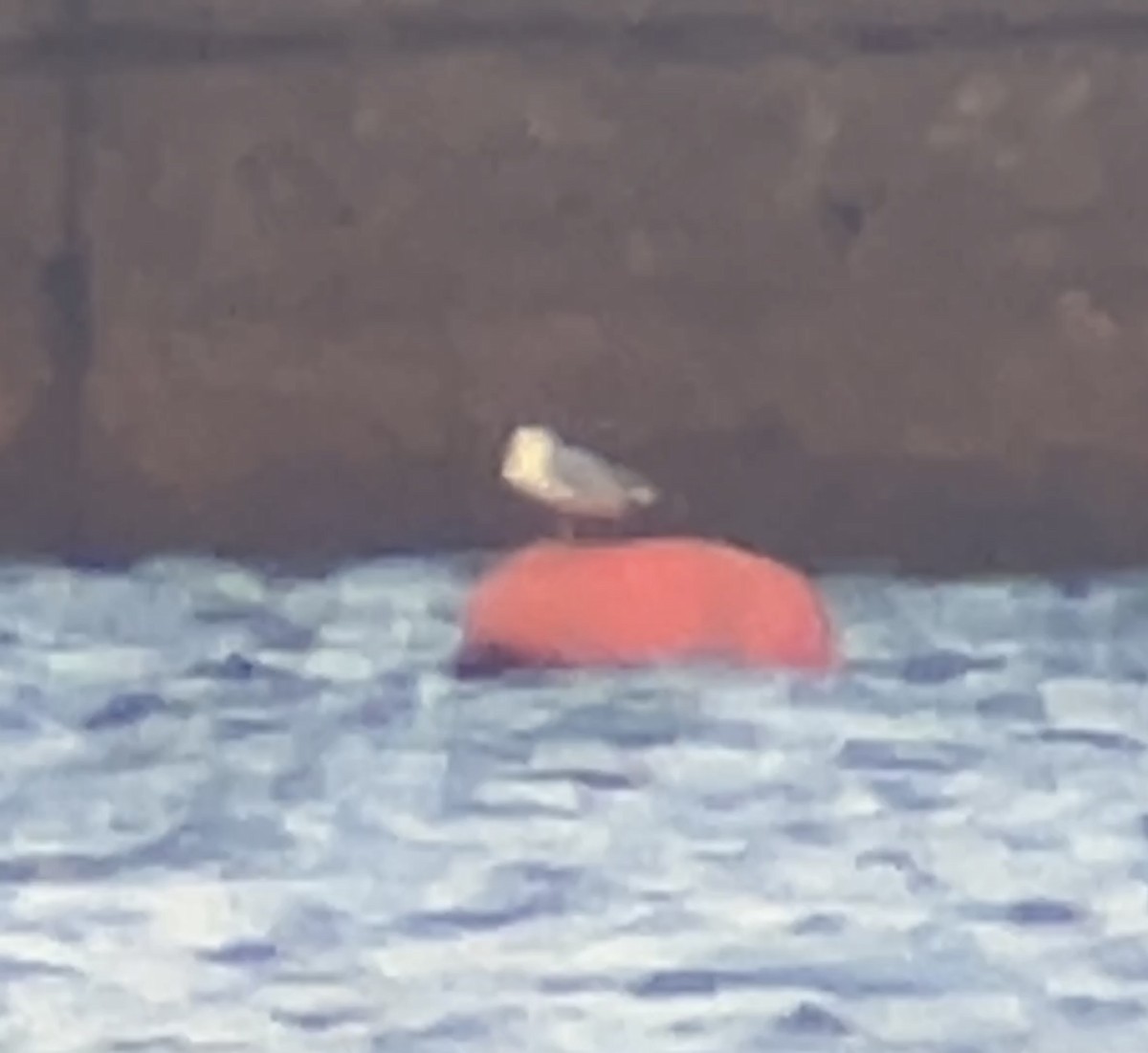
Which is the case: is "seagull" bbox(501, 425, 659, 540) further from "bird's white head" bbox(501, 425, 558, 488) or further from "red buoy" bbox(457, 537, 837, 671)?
"red buoy" bbox(457, 537, 837, 671)

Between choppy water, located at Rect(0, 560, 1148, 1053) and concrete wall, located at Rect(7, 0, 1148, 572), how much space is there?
183 millimetres

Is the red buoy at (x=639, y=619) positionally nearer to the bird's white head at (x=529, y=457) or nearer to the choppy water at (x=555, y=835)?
the choppy water at (x=555, y=835)

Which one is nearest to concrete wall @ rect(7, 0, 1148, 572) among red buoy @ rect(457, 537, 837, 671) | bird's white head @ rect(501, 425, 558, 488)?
bird's white head @ rect(501, 425, 558, 488)

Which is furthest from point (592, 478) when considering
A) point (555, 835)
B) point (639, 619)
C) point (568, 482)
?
point (555, 835)

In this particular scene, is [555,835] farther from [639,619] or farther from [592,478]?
[592,478]

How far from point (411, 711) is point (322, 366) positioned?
66 cm

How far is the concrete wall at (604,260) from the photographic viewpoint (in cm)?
295

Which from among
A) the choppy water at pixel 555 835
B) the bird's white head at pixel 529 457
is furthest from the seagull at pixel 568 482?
the choppy water at pixel 555 835

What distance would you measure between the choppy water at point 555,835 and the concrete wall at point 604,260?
183 millimetres

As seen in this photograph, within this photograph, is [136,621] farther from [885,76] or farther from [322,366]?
[885,76]

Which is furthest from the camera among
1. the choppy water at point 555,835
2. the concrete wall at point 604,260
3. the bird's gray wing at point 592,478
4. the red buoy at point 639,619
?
the concrete wall at point 604,260

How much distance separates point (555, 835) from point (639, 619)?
1.49 feet

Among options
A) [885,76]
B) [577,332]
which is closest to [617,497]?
[577,332]

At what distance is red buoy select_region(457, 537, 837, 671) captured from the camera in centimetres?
249
